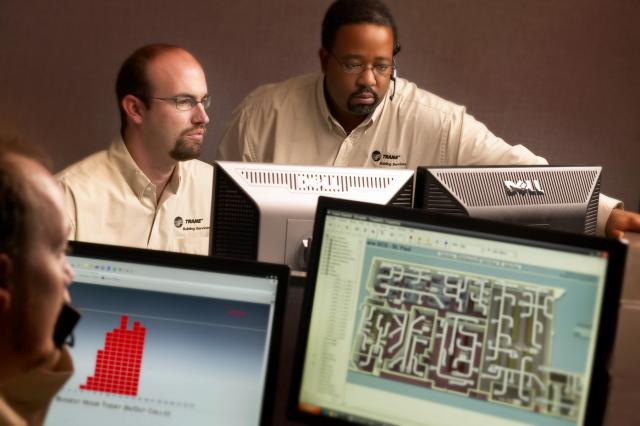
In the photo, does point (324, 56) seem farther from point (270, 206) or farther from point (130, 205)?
point (270, 206)

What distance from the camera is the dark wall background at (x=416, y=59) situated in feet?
12.1

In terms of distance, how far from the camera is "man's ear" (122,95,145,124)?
8.13 ft

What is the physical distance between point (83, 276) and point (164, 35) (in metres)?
2.72

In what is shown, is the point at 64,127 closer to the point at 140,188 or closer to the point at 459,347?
the point at 140,188

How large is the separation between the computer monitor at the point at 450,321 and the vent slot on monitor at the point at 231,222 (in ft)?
0.86

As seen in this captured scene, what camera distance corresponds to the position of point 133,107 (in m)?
2.48

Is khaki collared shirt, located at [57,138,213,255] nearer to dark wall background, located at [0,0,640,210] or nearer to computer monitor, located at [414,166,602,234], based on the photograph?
computer monitor, located at [414,166,602,234]

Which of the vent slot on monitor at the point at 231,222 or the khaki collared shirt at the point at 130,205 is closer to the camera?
the vent slot on monitor at the point at 231,222

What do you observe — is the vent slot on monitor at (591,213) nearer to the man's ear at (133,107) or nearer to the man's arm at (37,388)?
the man's arm at (37,388)

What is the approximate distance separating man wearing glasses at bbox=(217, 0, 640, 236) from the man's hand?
2.29 ft

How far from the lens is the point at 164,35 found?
372 centimetres

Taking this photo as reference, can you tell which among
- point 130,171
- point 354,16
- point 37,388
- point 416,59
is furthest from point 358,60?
point 37,388

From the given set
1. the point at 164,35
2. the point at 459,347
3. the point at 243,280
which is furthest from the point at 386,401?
the point at 164,35

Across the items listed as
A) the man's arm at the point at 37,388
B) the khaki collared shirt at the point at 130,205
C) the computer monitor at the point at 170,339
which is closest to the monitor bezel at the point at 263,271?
the computer monitor at the point at 170,339
